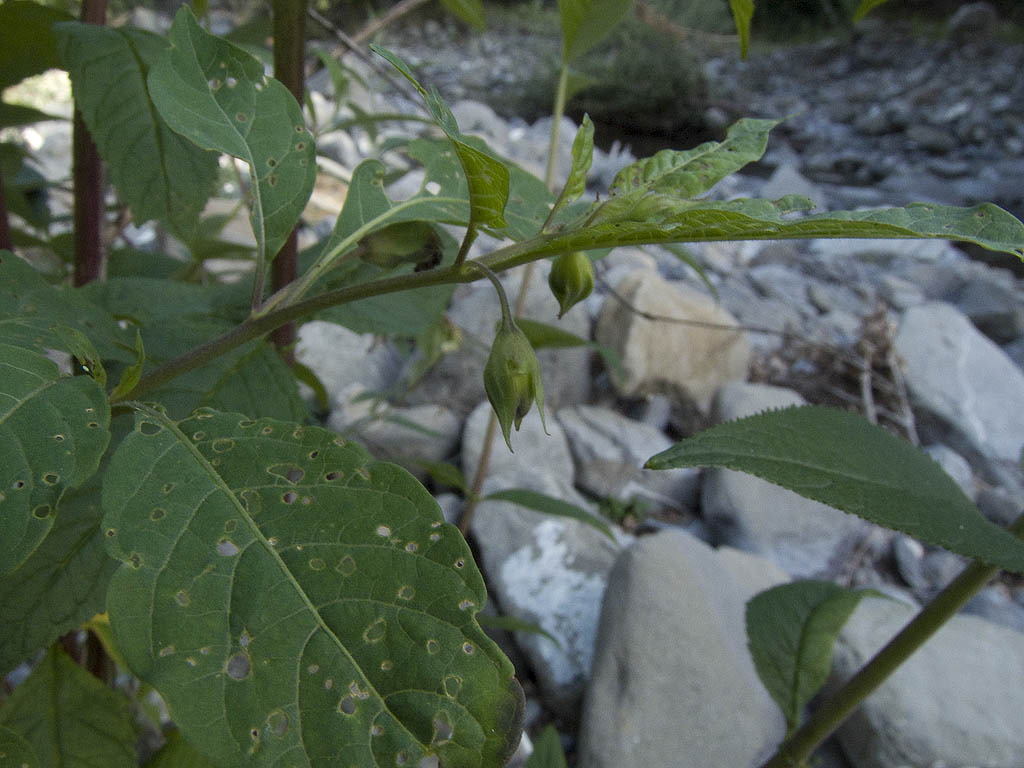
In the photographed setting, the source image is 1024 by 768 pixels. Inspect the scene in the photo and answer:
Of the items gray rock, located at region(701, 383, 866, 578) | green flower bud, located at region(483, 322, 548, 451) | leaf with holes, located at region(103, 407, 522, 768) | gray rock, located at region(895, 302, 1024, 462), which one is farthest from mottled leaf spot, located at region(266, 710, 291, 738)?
gray rock, located at region(895, 302, 1024, 462)

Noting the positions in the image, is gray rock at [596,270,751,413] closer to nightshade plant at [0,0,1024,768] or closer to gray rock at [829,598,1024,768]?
gray rock at [829,598,1024,768]

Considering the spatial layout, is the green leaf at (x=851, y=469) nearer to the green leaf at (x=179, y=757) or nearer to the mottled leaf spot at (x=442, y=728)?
the mottled leaf spot at (x=442, y=728)

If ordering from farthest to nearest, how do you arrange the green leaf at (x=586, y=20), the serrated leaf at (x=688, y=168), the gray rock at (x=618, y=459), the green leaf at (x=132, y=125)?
the gray rock at (x=618, y=459)
the green leaf at (x=586, y=20)
the green leaf at (x=132, y=125)
the serrated leaf at (x=688, y=168)

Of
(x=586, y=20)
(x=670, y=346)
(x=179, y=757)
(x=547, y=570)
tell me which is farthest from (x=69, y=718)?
(x=670, y=346)

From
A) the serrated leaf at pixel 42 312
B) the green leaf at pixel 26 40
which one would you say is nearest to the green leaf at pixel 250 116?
the serrated leaf at pixel 42 312

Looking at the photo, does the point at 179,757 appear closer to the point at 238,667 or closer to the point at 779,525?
the point at 238,667
